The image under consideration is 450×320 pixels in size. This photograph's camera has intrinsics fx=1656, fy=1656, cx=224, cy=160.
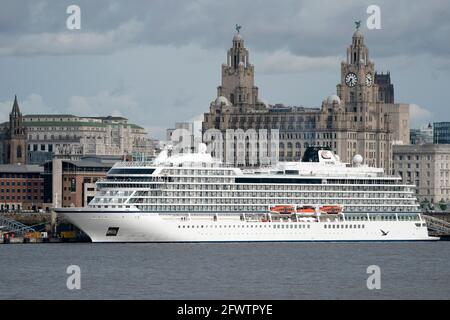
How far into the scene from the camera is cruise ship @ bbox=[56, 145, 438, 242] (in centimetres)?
12644

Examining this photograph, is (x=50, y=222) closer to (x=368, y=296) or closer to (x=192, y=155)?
(x=192, y=155)

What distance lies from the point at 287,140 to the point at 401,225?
6132cm

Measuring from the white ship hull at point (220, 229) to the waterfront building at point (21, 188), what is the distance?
40039mm

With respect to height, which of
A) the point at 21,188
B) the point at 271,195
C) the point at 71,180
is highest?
the point at 71,180

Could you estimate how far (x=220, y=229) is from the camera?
12988cm

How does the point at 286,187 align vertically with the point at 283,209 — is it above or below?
above

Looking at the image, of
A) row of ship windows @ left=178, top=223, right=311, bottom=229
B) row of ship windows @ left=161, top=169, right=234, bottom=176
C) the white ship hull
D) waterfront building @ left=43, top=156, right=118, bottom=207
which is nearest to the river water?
the white ship hull

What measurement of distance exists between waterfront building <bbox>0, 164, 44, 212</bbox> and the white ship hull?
40039 mm

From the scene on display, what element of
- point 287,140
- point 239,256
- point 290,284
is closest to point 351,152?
point 287,140

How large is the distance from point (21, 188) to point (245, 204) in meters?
43.9

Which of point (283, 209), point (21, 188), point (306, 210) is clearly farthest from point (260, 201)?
Result: point (21, 188)

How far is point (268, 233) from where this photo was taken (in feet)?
434

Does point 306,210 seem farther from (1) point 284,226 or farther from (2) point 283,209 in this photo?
(1) point 284,226
